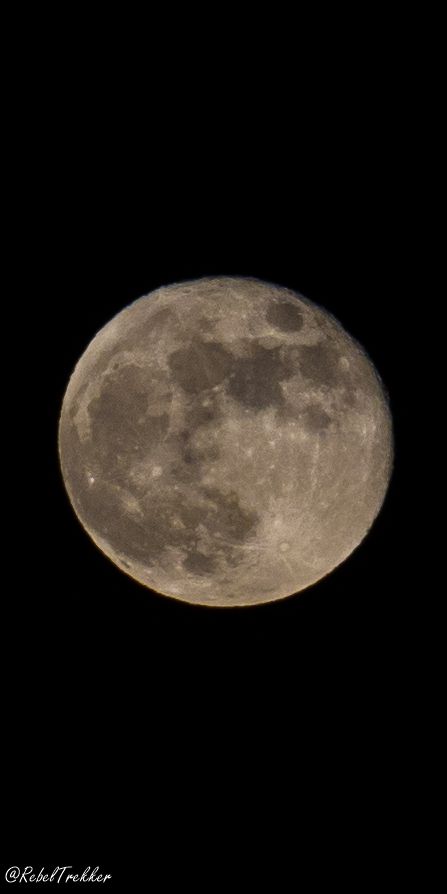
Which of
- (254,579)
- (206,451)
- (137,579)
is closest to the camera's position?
(206,451)

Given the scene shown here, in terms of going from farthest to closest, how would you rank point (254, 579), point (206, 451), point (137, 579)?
1. point (137, 579)
2. point (254, 579)
3. point (206, 451)

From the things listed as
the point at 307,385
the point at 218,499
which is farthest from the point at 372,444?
the point at 218,499

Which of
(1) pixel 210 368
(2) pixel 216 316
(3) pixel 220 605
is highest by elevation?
(2) pixel 216 316

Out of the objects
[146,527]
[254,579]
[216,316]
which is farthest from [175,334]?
[254,579]

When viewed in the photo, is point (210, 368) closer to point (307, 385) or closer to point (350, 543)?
point (307, 385)

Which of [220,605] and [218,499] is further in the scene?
[220,605]

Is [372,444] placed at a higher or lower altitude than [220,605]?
higher
